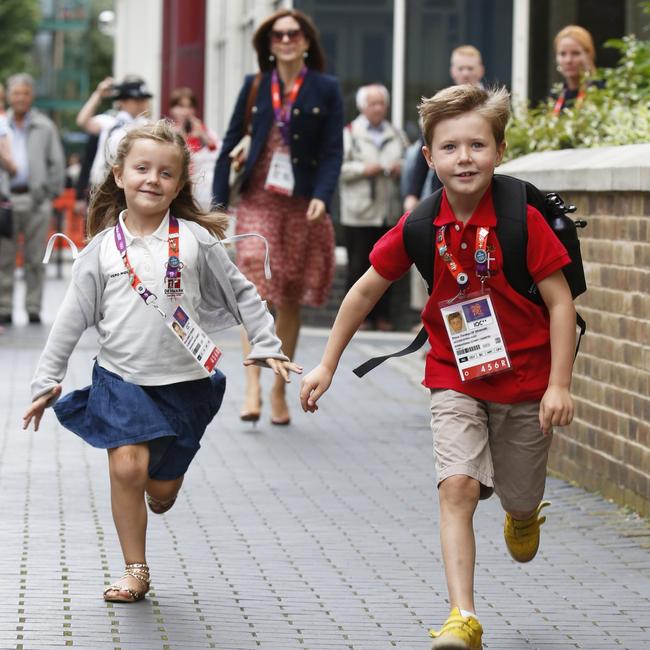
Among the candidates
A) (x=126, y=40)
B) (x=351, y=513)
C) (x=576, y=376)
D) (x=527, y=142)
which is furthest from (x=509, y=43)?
(x=126, y=40)

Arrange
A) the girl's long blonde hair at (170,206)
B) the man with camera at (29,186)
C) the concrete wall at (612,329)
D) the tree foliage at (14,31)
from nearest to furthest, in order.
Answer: the girl's long blonde hair at (170,206) < the concrete wall at (612,329) < the man with camera at (29,186) < the tree foliage at (14,31)

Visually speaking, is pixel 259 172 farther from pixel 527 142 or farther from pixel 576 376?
pixel 576 376

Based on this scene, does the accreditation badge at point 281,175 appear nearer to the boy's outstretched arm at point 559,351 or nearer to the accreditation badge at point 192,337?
the accreditation badge at point 192,337

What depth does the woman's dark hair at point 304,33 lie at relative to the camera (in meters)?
9.83

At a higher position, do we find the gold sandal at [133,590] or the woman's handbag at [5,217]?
the woman's handbag at [5,217]

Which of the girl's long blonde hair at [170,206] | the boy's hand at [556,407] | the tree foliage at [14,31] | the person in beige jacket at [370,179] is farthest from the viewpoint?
the tree foliage at [14,31]

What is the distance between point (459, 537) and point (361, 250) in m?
11.4

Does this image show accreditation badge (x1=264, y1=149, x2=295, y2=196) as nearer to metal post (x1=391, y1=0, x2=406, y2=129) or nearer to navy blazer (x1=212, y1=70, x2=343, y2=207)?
navy blazer (x1=212, y1=70, x2=343, y2=207)

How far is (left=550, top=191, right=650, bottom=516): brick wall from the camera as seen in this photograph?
285 inches

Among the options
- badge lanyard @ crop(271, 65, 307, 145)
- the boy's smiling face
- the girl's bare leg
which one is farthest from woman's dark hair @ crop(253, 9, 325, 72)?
the boy's smiling face

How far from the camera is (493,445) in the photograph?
5277mm

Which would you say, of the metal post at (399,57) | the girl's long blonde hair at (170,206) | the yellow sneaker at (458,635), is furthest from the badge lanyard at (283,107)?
the metal post at (399,57)

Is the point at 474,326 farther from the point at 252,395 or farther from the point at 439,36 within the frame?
the point at 439,36

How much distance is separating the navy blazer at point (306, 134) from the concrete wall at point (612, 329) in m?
1.71
